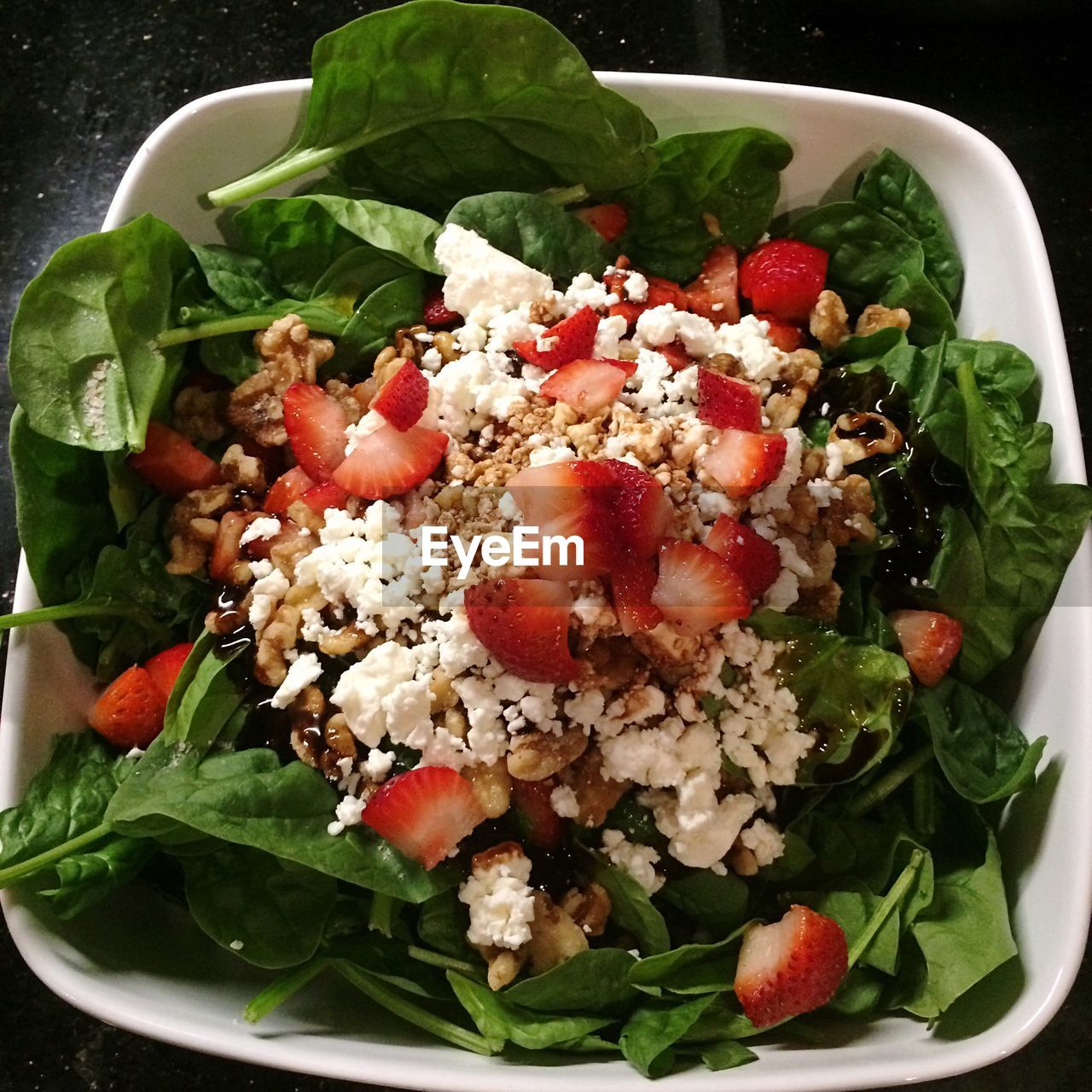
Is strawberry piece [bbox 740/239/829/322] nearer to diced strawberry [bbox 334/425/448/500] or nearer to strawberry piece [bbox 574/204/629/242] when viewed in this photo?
strawberry piece [bbox 574/204/629/242]

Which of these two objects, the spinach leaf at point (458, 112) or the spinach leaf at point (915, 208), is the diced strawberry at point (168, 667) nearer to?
the spinach leaf at point (458, 112)

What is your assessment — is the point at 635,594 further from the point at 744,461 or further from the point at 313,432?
the point at 313,432

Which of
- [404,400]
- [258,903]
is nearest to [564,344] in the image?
[404,400]

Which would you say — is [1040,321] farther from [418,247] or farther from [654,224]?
[418,247]

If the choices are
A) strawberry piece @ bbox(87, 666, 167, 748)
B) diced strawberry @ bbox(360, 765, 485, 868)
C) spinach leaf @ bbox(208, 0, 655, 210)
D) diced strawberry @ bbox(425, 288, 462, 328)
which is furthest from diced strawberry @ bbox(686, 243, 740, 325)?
strawberry piece @ bbox(87, 666, 167, 748)

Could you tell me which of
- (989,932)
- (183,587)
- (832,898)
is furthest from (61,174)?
(989,932)

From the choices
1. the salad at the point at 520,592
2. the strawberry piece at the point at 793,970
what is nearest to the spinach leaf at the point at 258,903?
the salad at the point at 520,592
